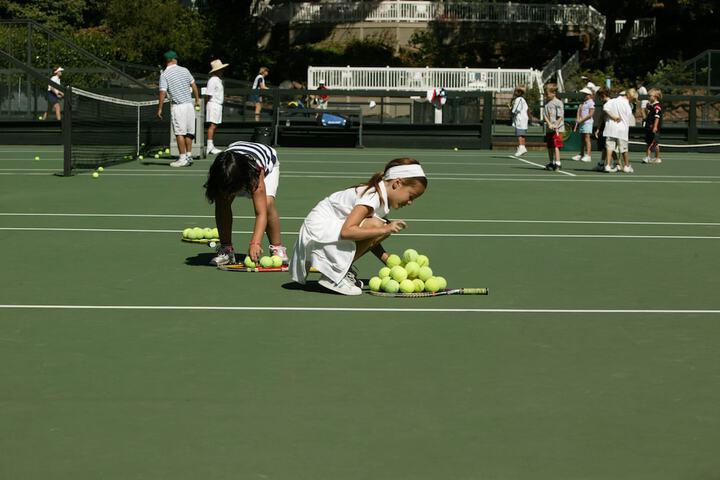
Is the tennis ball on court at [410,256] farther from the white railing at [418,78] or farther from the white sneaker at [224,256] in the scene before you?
the white railing at [418,78]

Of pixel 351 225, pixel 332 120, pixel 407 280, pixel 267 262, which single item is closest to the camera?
pixel 351 225

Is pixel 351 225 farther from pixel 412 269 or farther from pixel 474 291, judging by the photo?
pixel 474 291

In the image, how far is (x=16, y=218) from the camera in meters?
14.3

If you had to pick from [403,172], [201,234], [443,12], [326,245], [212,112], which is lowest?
[201,234]

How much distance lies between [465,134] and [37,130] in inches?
389

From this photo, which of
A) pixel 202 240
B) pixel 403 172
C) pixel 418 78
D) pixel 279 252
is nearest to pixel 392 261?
pixel 403 172

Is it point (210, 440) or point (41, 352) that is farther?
Result: point (41, 352)

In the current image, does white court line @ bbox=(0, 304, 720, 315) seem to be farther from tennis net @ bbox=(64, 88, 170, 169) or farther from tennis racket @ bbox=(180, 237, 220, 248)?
tennis net @ bbox=(64, 88, 170, 169)

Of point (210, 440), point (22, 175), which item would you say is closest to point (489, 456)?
point (210, 440)

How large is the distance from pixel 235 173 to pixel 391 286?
1682mm

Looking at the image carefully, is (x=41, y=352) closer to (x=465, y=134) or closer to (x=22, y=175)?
(x=22, y=175)

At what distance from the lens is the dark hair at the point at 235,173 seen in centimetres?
1004

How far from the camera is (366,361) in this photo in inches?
280

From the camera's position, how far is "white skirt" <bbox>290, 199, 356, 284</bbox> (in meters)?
9.02
